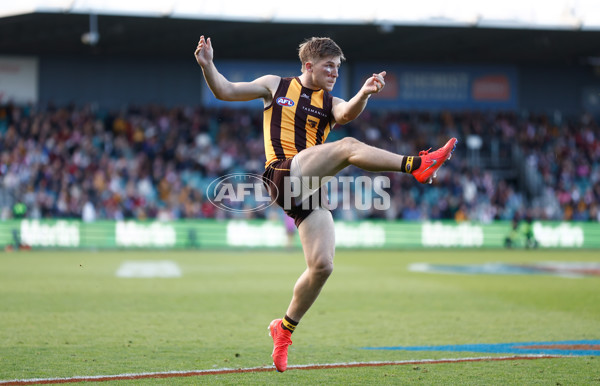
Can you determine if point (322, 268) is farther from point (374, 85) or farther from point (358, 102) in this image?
point (374, 85)

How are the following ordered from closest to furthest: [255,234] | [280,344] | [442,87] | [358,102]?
[358,102] < [280,344] < [255,234] < [442,87]

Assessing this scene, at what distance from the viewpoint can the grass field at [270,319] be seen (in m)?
6.38

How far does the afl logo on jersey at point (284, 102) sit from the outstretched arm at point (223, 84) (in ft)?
0.35

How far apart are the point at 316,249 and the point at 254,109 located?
93.6 feet

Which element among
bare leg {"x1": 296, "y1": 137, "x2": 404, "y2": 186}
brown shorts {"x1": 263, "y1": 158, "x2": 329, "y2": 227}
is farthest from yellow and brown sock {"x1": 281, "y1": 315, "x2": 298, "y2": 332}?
bare leg {"x1": 296, "y1": 137, "x2": 404, "y2": 186}

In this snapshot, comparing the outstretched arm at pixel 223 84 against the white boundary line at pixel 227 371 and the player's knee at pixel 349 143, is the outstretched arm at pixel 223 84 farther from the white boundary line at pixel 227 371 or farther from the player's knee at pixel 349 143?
the white boundary line at pixel 227 371

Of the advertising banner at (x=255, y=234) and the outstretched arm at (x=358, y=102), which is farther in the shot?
the advertising banner at (x=255, y=234)

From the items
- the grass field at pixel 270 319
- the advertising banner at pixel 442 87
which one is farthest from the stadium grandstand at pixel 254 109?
the grass field at pixel 270 319

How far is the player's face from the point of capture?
253 inches

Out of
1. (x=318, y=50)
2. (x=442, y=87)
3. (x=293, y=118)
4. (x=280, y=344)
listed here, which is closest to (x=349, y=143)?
(x=293, y=118)

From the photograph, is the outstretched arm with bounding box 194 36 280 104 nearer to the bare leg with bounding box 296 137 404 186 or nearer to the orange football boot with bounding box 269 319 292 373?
the bare leg with bounding box 296 137 404 186

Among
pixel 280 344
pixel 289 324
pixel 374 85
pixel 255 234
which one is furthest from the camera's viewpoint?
pixel 255 234

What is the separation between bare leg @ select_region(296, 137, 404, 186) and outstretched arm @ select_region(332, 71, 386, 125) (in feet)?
1.26

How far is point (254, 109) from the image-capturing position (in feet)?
112
